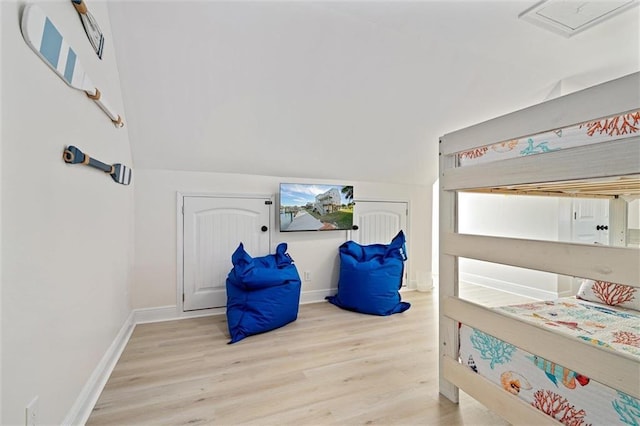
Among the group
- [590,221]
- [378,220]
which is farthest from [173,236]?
[590,221]

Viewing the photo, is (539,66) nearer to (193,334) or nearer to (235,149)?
A: (235,149)

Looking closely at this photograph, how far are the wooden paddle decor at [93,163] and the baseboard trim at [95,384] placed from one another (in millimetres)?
1105

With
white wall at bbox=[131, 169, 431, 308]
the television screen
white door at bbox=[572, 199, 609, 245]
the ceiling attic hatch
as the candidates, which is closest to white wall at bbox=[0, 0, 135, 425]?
white wall at bbox=[131, 169, 431, 308]

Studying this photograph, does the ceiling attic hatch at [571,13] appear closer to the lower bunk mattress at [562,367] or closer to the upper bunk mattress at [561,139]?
the upper bunk mattress at [561,139]

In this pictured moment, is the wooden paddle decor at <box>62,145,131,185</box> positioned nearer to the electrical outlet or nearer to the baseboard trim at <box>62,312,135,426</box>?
the electrical outlet

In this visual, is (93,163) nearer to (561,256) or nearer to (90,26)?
(90,26)

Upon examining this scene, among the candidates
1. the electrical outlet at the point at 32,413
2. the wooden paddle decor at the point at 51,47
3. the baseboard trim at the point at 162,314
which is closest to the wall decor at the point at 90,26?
the wooden paddle decor at the point at 51,47

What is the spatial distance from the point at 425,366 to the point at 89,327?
1.98 m

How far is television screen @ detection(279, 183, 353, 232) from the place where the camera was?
3.20m

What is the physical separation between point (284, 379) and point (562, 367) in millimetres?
1381

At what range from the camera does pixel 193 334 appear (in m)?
2.50

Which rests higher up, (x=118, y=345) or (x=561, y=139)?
(x=561, y=139)

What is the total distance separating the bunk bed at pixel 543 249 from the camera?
94cm

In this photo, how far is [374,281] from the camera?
9.78ft
